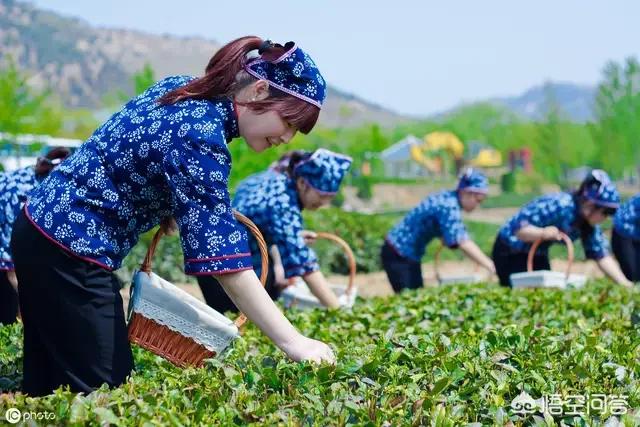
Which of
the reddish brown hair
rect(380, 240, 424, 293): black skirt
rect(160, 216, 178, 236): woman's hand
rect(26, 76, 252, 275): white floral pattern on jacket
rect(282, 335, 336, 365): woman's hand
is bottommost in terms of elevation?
rect(380, 240, 424, 293): black skirt

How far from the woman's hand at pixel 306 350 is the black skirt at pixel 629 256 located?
5.67 meters

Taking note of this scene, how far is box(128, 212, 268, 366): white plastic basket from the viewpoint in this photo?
2811 millimetres

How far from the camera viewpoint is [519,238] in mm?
6926

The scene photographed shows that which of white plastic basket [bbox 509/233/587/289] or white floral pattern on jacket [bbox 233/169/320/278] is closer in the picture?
white floral pattern on jacket [bbox 233/169/320/278]

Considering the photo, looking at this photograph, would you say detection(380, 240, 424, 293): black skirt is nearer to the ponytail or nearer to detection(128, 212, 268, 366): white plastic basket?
detection(128, 212, 268, 366): white plastic basket

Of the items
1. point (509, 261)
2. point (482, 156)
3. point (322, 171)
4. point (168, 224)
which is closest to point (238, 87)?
point (168, 224)

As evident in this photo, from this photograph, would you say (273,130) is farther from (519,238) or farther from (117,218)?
(519,238)

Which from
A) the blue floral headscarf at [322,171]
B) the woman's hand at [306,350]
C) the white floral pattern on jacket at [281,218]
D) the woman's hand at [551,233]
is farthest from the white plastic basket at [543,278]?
the woman's hand at [306,350]

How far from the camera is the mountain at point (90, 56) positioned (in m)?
138

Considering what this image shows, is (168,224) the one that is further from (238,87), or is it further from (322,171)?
(322,171)

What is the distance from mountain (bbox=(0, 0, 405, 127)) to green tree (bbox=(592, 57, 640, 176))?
306 feet

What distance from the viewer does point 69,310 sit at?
104 inches

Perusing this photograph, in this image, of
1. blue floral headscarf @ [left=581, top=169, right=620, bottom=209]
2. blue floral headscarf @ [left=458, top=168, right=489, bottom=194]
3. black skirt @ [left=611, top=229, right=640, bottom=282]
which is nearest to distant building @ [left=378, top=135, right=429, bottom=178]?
black skirt @ [left=611, top=229, right=640, bottom=282]

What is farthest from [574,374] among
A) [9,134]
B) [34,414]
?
[9,134]
